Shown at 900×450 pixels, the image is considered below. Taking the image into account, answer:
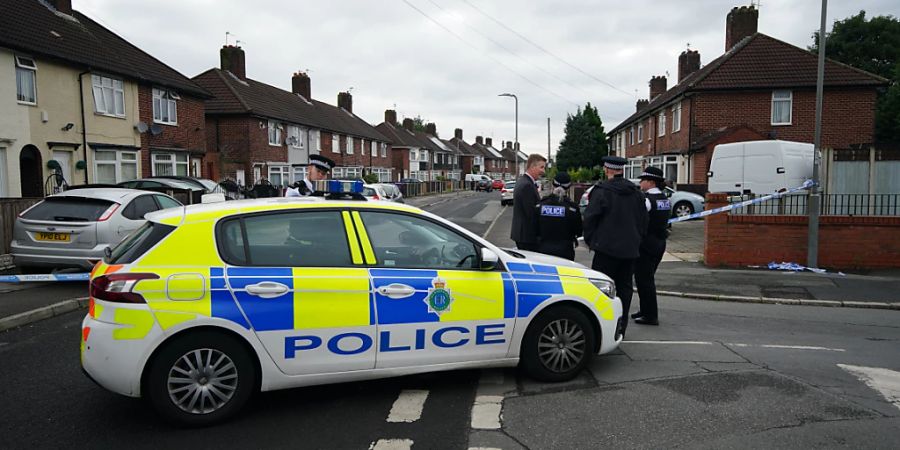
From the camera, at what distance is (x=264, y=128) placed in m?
33.6

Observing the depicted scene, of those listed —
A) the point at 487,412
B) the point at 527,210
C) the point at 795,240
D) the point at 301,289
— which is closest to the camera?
the point at 301,289

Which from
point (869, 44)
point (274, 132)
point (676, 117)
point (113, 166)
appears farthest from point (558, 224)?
point (869, 44)

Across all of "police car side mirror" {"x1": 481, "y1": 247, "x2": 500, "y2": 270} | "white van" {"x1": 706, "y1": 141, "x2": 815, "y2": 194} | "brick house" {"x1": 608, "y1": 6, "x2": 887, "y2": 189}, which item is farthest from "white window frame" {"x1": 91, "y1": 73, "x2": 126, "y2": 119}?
"brick house" {"x1": 608, "y1": 6, "x2": 887, "y2": 189}

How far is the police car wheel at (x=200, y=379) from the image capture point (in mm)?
3879

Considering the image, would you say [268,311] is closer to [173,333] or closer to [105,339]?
[173,333]

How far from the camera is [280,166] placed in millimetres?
35188

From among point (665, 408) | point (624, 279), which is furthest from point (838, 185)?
point (665, 408)

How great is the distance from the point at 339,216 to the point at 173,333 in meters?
1.33

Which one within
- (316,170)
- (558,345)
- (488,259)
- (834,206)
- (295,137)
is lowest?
(558,345)

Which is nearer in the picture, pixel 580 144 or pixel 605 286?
pixel 605 286

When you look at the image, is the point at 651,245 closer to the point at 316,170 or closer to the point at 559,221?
the point at 559,221

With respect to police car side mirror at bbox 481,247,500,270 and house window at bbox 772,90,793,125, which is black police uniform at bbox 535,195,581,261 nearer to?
police car side mirror at bbox 481,247,500,270

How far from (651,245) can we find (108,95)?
1977cm

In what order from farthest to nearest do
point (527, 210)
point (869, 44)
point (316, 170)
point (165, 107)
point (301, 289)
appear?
point (869, 44) → point (165, 107) → point (316, 170) → point (527, 210) → point (301, 289)
